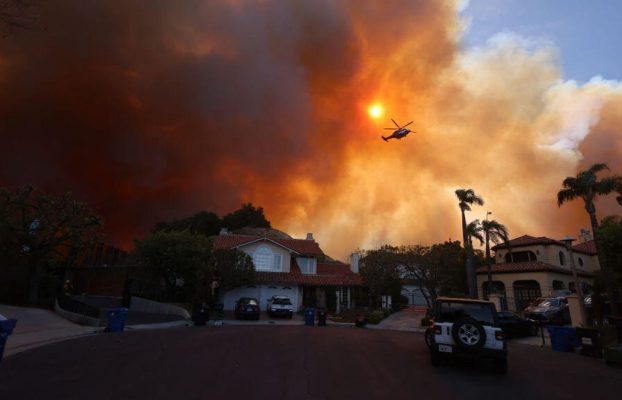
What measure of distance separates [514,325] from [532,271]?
20360 millimetres

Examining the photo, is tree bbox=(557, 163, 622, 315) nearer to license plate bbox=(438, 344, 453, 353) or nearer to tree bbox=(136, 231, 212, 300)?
license plate bbox=(438, 344, 453, 353)

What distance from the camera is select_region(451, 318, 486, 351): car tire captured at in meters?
9.09

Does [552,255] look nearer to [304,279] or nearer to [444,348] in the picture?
[304,279]

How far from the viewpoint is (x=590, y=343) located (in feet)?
44.3

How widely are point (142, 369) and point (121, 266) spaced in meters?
34.9

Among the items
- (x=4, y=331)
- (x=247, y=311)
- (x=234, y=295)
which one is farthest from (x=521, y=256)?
(x=4, y=331)

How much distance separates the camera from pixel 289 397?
Answer: 6621 millimetres

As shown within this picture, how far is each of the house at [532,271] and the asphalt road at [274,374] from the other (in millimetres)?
26099

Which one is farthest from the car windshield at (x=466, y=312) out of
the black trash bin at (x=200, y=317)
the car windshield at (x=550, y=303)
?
the car windshield at (x=550, y=303)

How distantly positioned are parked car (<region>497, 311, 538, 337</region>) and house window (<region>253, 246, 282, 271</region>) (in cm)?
2143

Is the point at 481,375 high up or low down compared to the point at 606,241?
down

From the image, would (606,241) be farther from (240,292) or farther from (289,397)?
(240,292)

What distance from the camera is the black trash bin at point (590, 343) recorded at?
43.7 ft

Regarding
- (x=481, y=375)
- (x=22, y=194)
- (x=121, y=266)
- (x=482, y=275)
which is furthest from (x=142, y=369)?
(x=482, y=275)
